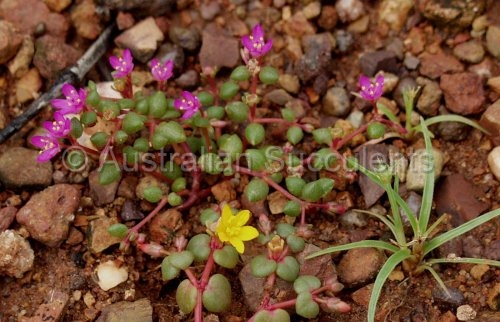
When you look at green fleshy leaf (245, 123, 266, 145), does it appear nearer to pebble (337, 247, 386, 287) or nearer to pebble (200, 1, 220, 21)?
pebble (337, 247, 386, 287)

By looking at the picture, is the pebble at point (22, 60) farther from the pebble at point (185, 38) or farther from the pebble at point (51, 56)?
the pebble at point (185, 38)

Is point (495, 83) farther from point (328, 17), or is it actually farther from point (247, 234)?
point (247, 234)

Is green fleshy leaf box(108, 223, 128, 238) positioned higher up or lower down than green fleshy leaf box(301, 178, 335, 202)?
lower down

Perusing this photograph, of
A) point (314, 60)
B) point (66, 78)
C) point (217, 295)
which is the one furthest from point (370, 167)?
point (66, 78)

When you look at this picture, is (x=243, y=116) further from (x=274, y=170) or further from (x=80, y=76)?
(x=80, y=76)

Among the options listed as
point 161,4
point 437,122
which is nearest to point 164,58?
point 161,4

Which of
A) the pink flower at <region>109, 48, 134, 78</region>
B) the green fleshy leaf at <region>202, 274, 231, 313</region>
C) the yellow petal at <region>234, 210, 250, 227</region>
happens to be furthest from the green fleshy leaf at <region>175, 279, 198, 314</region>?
the pink flower at <region>109, 48, 134, 78</region>
